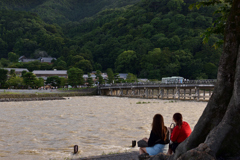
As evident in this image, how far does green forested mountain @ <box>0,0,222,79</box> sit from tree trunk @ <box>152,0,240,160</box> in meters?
93.8

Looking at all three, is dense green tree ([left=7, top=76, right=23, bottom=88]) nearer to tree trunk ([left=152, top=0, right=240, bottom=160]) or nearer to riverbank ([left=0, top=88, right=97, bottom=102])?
riverbank ([left=0, top=88, right=97, bottom=102])

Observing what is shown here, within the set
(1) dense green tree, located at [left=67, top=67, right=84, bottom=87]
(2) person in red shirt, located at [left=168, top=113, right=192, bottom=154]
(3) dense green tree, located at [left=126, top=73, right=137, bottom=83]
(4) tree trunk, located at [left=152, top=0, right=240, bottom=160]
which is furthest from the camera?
(3) dense green tree, located at [left=126, top=73, right=137, bottom=83]

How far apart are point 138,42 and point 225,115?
411 feet

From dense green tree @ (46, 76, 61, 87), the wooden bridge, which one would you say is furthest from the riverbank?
dense green tree @ (46, 76, 61, 87)

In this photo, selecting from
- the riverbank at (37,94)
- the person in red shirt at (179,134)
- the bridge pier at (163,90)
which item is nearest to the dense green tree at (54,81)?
the riverbank at (37,94)

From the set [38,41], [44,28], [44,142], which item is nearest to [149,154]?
[44,142]

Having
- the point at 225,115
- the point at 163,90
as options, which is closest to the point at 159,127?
the point at 225,115

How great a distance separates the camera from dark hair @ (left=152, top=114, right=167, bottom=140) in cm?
710

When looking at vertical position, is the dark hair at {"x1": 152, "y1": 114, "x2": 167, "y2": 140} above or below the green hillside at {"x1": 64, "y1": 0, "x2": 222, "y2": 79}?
below

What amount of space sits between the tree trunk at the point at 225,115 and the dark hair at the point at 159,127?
1.91 ft

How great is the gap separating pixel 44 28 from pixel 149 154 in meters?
195

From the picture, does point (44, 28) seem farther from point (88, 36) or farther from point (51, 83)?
point (51, 83)

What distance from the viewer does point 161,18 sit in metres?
148

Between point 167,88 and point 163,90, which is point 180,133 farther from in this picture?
point 167,88
